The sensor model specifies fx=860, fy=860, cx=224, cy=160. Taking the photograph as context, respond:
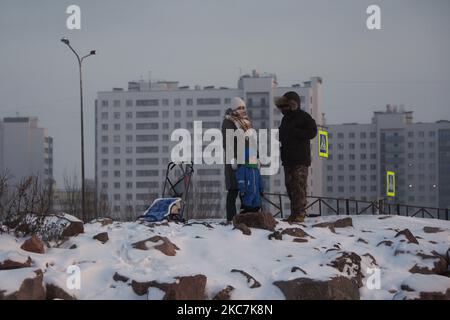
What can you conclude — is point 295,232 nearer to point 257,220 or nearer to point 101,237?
point 257,220

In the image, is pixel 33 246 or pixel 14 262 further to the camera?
pixel 33 246

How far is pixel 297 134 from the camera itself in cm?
1319

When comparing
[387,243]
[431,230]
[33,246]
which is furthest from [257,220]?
[33,246]

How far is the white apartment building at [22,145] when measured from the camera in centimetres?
13938

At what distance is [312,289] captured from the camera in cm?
913

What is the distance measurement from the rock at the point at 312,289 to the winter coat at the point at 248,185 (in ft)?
13.2

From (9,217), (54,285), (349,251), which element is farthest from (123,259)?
(349,251)

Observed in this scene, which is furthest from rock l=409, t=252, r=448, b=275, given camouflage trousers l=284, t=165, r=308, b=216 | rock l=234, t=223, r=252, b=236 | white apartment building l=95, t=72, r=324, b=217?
white apartment building l=95, t=72, r=324, b=217

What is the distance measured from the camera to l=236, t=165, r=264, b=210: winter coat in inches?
519

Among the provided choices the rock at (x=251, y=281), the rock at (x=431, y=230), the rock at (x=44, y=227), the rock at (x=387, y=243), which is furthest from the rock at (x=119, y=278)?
the rock at (x=431, y=230)

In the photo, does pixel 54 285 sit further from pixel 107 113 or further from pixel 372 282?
pixel 107 113

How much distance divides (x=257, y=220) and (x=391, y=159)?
13195 centimetres

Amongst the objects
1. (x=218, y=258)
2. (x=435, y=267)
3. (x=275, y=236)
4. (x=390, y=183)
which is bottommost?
(x=390, y=183)

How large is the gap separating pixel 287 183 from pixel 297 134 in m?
0.79
